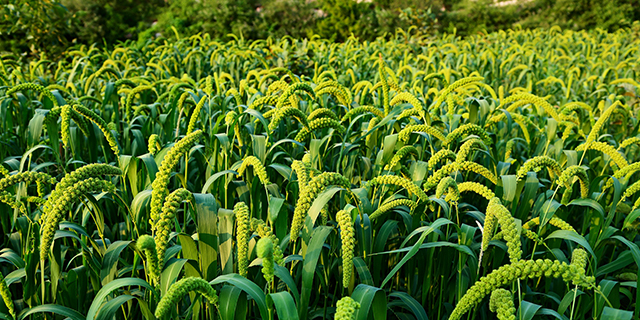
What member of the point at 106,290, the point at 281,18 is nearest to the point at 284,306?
the point at 106,290

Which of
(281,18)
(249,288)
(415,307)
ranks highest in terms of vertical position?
(281,18)

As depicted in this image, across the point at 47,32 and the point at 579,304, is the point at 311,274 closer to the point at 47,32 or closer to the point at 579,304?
the point at 579,304

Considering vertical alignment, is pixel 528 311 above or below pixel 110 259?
below

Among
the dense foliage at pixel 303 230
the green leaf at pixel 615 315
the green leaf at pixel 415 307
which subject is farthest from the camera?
the green leaf at pixel 415 307

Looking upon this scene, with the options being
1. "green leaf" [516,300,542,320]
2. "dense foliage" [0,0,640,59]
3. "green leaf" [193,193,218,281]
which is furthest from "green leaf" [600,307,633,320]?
"dense foliage" [0,0,640,59]

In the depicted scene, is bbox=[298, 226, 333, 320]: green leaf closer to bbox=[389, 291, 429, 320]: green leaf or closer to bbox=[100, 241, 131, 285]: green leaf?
bbox=[389, 291, 429, 320]: green leaf

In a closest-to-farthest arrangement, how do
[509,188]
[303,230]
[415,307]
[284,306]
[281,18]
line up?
[284,306] → [303,230] → [415,307] → [509,188] → [281,18]

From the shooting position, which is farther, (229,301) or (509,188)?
(509,188)

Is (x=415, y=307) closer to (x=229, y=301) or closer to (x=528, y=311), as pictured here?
(x=528, y=311)

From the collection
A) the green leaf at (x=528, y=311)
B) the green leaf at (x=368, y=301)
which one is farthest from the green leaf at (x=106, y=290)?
the green leaf at (x=528, y=311)

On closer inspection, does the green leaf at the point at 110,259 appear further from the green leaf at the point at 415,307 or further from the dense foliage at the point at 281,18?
the dense foliage at the point at 281,18

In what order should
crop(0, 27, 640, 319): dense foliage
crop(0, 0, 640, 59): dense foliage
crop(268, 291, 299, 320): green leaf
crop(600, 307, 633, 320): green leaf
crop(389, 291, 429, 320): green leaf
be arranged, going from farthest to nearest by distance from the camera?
crop(0, 0, 640, 59): dense foliage, crop(389, 291, 429, 320): green leaf, crop(600, 307, 633, 320): green leaf, crop(0, 27, 640, 319): dense foliage, crop(268, 291, 299, 320): green leaf

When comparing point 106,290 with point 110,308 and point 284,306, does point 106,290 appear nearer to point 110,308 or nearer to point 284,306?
point 110,308

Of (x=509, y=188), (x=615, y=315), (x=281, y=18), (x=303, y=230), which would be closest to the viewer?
(x=615, y=315)
